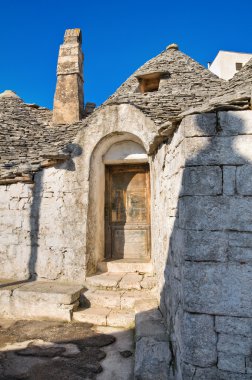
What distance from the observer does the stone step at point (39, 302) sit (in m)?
4.29

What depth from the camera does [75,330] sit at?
392cm

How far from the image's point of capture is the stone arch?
535 centimetres

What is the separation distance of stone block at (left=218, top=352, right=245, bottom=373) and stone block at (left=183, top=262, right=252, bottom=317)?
313mm

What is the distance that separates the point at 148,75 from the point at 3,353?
8.27 meters

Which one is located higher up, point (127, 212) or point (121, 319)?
point (127, 212)

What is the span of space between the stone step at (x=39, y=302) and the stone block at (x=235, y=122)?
357 centimetres

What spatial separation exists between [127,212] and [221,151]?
3.99 metres

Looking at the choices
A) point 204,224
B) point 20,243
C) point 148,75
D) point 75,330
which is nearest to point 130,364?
point 75,330

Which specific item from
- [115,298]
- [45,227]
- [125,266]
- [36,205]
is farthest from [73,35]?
[115,298]

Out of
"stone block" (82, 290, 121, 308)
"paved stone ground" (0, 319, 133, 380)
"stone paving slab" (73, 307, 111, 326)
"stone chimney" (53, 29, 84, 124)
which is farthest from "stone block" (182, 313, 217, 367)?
"stone chimney" (53, 29, 84, 124)

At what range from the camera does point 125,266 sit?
5340 mm

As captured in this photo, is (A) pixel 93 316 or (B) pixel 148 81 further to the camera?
(B) pixel 148 81

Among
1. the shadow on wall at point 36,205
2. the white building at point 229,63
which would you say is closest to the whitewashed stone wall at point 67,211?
the shadow on wall at point 36,205

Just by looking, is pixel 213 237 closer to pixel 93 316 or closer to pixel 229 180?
pixel 229 180
